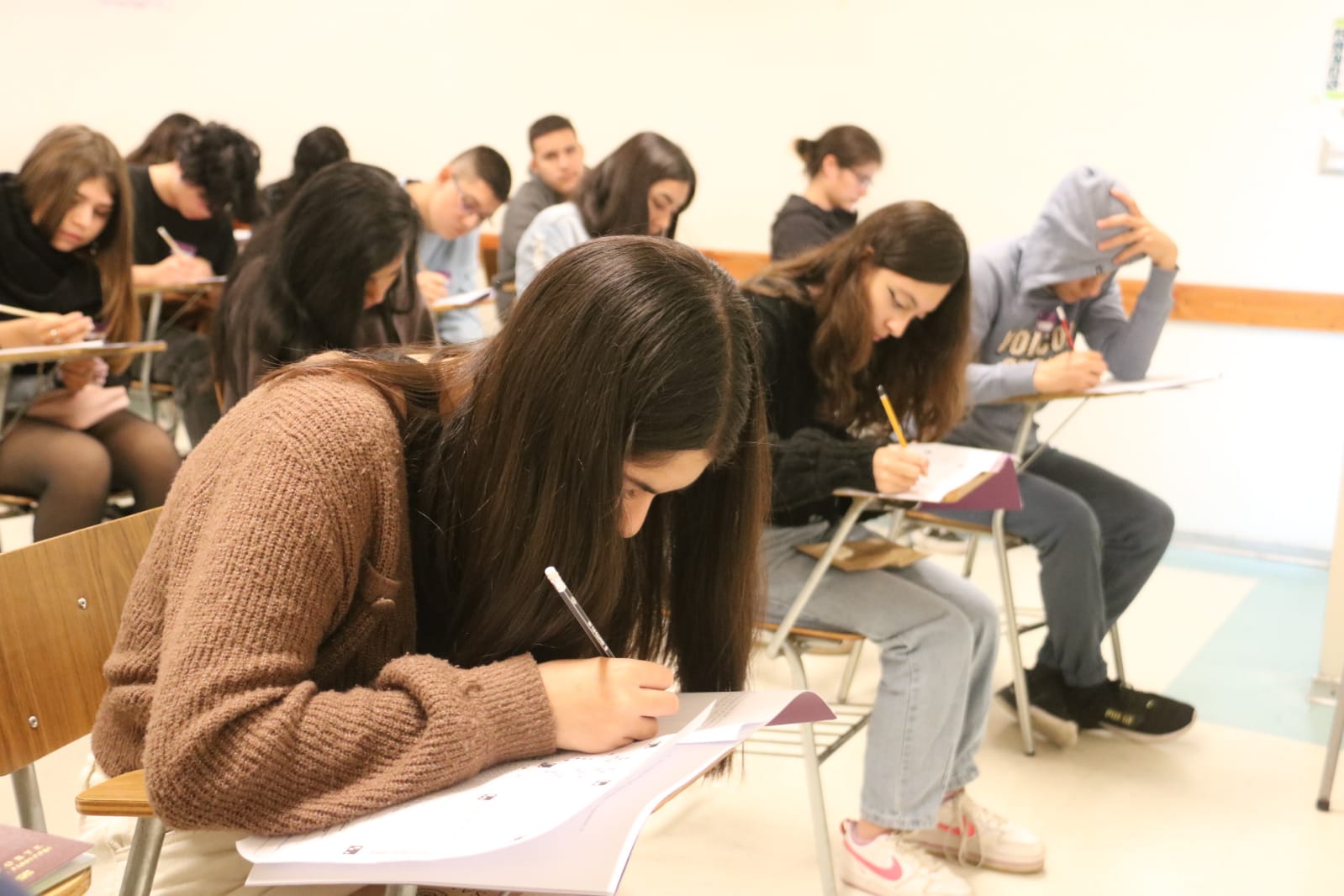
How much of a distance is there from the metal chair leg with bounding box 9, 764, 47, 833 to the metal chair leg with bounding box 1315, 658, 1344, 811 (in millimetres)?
2115

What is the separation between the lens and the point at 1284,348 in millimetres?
3742

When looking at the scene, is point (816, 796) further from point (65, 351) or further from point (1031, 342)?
point (65, 351)

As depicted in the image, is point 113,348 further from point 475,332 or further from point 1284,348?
point 1284,348

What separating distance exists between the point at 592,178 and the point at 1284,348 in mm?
2228

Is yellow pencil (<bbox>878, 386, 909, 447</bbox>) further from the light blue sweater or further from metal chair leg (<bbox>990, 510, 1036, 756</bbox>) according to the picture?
the light blue sweater

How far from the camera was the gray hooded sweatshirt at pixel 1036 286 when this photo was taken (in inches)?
104

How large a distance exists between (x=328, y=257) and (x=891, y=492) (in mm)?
1092

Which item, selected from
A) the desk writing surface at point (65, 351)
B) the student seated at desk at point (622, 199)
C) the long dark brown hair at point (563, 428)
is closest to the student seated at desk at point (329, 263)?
the desk writing surface at point (65, 351)

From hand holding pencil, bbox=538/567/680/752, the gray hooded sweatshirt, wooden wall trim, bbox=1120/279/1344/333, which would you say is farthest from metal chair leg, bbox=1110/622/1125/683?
hand holding pencil, bbox=538/567/680/752

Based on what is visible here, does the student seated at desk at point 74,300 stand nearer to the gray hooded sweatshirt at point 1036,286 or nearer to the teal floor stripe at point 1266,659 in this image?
the gray hooded sweatshirt at point 1036,286

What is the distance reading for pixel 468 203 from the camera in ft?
11.9

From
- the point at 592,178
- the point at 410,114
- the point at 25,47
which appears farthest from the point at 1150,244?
the point at 25,47

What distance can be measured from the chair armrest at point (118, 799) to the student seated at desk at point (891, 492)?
1.15 meters

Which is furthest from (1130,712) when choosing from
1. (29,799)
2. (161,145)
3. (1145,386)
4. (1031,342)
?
(161,145)
